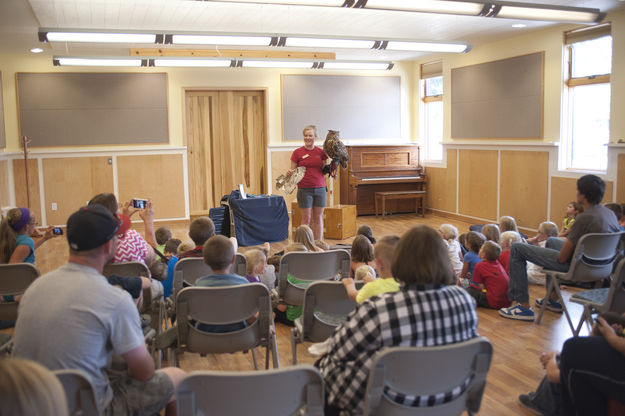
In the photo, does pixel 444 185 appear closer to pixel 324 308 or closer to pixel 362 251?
pixel 362 251

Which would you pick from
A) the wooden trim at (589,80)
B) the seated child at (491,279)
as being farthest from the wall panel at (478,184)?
the seated child at (491,279)

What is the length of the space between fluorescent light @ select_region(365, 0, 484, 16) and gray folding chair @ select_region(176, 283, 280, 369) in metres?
3.23

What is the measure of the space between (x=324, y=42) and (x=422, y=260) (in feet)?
17.0

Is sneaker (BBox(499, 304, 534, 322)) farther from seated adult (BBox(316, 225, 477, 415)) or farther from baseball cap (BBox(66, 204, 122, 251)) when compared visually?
baseball cap (BBox(66, 204, 122, 251))

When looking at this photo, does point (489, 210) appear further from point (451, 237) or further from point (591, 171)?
point (451, 237)

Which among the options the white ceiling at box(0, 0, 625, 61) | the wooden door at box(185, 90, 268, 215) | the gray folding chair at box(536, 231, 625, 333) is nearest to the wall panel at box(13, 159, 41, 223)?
the white ceiling at box(0, 0, 625, 61)

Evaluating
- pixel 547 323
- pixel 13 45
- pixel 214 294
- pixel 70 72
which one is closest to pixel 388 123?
pixel 70 72

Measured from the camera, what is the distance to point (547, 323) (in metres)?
4.42

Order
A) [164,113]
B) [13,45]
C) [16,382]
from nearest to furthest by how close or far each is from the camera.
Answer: [16,382], [13,45], [164,113]

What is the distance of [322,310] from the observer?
3.02 metres

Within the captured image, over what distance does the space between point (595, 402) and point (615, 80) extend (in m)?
5.79

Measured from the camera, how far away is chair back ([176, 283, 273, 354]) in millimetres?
2738

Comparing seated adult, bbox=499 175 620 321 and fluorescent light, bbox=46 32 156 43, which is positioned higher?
fluorescent light, bbox=46 32 156 43

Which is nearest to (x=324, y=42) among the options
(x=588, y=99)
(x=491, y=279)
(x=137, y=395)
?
(x=491, y=279)
